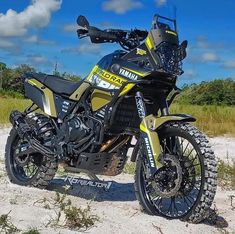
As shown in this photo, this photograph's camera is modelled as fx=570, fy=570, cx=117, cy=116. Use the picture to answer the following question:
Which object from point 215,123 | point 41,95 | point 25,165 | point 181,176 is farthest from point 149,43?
point 215,123

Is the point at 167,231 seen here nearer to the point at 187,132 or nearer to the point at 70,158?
the point at 187,132

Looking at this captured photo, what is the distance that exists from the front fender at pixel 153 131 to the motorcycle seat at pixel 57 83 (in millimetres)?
1083

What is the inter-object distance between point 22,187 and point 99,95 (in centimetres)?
144

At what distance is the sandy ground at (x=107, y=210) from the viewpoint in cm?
450

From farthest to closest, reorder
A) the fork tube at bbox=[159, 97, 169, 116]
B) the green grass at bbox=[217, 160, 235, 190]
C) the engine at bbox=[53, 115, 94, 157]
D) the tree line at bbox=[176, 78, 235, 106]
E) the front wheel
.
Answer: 1. the tree line at bbox=[176, 78, 235, 106]
2. the green grass at bbox=[217, 160, 235, 190]
3. the engine at bbox=[53, 115, 94, 157]
4. the fork tube at bbox=[159, 97, 169, 116]
5. the front wheel

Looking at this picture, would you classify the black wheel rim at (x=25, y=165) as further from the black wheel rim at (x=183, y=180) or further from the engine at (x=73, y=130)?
the black wheel rim at (x=183, y=180)

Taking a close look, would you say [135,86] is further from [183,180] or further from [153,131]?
[183,180]

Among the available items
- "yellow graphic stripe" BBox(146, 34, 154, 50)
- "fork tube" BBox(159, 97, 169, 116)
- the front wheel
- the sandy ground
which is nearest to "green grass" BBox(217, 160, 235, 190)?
the sandy ground

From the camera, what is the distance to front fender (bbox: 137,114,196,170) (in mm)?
4992

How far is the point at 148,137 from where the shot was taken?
510 centimetres

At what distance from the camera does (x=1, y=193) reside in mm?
5621

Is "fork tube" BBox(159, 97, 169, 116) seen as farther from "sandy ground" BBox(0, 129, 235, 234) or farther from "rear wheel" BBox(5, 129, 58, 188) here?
"rear wheel" BBox(5, 129, 58, 188)

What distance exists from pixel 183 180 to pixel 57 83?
2084 millimetres

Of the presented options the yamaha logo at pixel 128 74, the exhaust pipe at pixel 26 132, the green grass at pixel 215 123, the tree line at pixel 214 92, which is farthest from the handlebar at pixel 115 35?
the tree line at pixel 214 92
